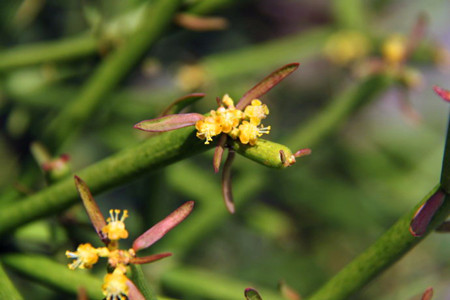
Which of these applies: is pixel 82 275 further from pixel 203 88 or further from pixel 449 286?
pixel 449 286

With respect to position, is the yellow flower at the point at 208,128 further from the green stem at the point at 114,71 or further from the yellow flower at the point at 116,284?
the green stem at the point at 114,71

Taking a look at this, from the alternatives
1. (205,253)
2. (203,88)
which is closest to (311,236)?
(205,253)

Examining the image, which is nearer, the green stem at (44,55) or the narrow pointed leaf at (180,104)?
the narrow pointed leaf at (180,104)

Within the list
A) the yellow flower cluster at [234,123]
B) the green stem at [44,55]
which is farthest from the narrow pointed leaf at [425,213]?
the green stem at [44,55]

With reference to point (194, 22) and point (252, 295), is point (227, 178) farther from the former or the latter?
point (194, 22)

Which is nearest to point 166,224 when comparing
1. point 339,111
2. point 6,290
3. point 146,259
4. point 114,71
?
point 146,259
